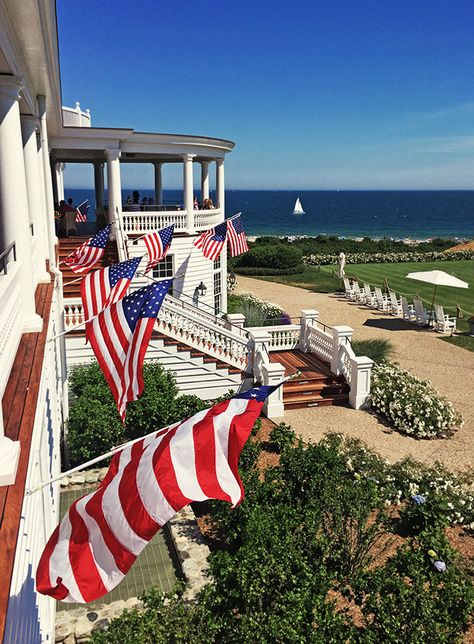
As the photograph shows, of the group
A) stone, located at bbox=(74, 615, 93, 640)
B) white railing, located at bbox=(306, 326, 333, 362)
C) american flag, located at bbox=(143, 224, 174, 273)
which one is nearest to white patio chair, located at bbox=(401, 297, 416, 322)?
white railing, located at bbox=(306, 326, 333, 362)

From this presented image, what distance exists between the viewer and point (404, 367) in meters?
19.2

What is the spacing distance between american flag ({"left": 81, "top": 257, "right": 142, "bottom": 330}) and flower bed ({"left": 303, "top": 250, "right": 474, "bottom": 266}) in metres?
37.5

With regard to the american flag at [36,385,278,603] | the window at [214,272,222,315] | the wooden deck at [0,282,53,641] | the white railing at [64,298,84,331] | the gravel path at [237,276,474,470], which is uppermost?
the wooden deck at [0,282,53,641]

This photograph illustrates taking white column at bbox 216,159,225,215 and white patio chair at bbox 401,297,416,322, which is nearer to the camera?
white column at bbox 216,159,225,215

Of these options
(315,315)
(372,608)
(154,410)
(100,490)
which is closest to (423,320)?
(315,315)

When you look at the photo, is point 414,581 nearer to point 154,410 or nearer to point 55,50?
point 154,410

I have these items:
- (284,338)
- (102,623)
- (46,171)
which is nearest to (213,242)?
(284,338)

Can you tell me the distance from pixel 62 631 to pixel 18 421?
3.97 m

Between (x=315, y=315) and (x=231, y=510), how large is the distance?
35.7ft

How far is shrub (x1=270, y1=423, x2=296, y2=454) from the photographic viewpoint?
42.7 feet

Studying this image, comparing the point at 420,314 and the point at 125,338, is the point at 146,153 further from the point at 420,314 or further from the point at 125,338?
the point at 125,338

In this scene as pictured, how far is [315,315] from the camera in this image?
19172 millimetres

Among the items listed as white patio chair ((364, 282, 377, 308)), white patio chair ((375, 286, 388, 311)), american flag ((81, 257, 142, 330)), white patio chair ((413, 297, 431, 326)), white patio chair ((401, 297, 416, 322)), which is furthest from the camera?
white patio chair ((364, 282, 377, 308))

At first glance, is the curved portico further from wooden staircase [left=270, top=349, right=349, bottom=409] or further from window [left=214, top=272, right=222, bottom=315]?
wooden staircase [left=270, top=349, right=349, bottom=409]
